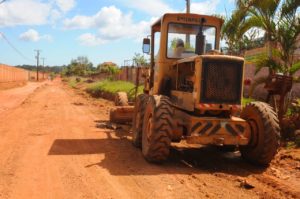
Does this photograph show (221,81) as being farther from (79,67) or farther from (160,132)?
(79,67)

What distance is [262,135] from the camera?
8.03 metres

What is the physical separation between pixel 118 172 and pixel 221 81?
2.63m

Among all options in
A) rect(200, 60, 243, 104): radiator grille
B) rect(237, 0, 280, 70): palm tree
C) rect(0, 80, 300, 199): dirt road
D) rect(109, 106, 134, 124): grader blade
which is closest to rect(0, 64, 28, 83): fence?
rect(109, 106, 134, 124): grader blade

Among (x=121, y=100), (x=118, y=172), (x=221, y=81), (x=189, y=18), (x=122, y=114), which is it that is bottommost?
(x=118, y=172)

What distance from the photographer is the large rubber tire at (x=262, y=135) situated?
7.95 metres

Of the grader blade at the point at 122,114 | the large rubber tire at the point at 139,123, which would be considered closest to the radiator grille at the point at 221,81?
the large rubber tire at the point at 139,123

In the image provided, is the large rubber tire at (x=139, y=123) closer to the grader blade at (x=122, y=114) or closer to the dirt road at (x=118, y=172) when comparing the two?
the dirt road at (x=118, y=172)

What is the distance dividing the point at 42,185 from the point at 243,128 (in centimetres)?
398

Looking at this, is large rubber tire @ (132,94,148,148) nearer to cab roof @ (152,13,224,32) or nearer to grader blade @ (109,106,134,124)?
cab roof @ (152,13,224,32)

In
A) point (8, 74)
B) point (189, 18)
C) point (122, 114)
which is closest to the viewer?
point (189, 18)

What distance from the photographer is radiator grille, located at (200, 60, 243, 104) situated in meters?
7.95

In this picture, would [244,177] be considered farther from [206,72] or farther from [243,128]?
[206,72]

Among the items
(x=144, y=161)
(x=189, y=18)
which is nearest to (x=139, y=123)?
(x=144, y=161)

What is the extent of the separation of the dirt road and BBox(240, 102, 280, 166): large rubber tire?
0.25 meters
